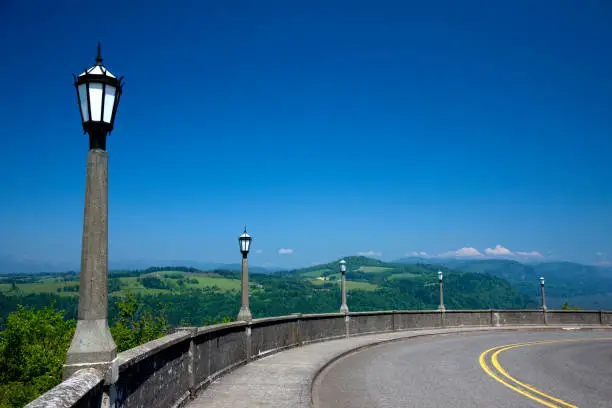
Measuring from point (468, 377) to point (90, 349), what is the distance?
9.82 m

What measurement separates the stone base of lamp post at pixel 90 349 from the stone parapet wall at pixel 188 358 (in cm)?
11

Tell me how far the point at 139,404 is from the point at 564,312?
3223cm

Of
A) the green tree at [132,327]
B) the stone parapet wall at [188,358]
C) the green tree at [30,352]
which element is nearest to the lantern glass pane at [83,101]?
the stone parapet wall at [188,358]

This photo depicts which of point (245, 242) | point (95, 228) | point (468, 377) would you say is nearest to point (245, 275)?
point (245, 242)

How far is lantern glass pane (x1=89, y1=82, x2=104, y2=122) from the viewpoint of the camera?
501 cm

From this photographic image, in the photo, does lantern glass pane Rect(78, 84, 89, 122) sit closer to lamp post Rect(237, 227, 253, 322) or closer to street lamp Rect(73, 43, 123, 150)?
street lamp Rect(73, 43, 123, 150)

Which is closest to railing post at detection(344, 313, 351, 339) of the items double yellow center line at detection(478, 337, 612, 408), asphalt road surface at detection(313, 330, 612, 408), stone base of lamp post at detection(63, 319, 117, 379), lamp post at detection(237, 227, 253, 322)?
asphalt road surface at detection(313, 330, 612, 408)

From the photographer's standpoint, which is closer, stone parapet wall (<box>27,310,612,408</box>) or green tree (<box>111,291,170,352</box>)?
stone parapet wall (<box>27,310,612,408</box>)

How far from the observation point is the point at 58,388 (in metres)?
3.85

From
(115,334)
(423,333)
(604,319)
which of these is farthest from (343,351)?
(115,334)

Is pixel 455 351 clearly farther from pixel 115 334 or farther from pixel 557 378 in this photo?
pixel 115 334

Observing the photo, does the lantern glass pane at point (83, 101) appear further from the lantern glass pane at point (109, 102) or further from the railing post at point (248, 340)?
the railing post at point (248, 340)

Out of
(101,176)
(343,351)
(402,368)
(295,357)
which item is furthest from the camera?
(343,351)

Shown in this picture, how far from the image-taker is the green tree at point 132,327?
58594 mm
